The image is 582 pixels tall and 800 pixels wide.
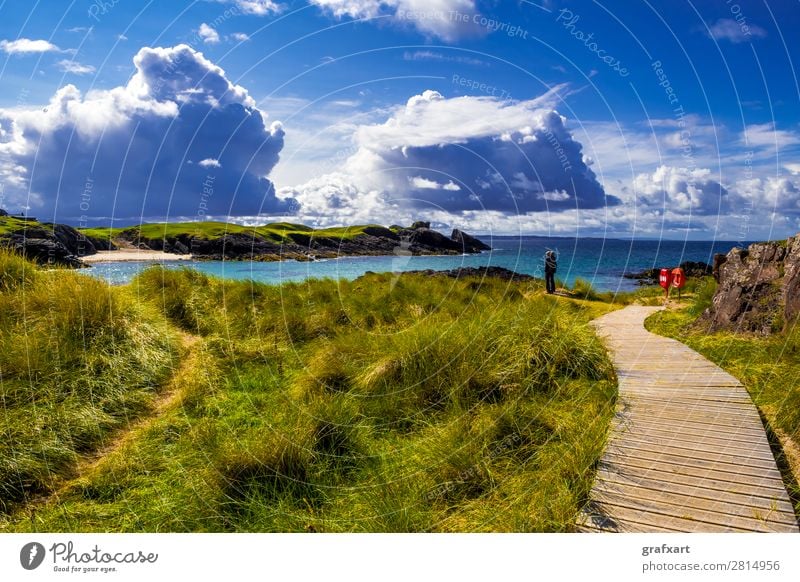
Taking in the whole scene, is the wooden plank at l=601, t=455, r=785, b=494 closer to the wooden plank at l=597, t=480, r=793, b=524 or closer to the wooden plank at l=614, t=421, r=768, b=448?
the wooden plank at l=597, t=480, r=793, b=524

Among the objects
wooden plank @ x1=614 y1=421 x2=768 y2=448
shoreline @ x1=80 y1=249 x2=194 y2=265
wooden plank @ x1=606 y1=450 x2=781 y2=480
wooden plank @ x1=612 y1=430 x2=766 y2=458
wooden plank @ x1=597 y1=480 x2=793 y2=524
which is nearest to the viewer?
wooden plank @ x1=597 y1=480 x2=793 y2=524

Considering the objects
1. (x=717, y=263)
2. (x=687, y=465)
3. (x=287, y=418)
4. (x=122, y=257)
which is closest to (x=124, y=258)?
(x=122, y=257)

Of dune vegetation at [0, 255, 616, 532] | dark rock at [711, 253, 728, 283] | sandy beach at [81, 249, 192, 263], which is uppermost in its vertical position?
dark rock at [711, 253, 728, 283]

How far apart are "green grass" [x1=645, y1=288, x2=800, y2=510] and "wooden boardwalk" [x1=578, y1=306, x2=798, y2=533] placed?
0.35 metres

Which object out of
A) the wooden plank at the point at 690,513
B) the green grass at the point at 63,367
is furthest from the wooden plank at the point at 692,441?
the green grass at the point at 63,367

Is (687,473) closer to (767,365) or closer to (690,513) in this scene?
(690,513)

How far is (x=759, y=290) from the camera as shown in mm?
9008

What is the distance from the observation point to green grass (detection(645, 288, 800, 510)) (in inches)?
205

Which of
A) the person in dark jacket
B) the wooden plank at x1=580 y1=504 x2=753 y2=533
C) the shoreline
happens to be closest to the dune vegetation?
the wooden plank at x1=580 y1=504 x2=753 y2=533

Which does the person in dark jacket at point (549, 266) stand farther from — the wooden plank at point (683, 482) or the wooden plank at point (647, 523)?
the wooden plank at point (647, 523)

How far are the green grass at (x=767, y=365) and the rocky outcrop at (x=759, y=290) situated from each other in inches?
12.1

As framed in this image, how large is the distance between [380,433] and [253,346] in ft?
14.9

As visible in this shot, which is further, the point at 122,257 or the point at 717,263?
the point at 122,257

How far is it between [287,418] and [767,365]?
277 inches
